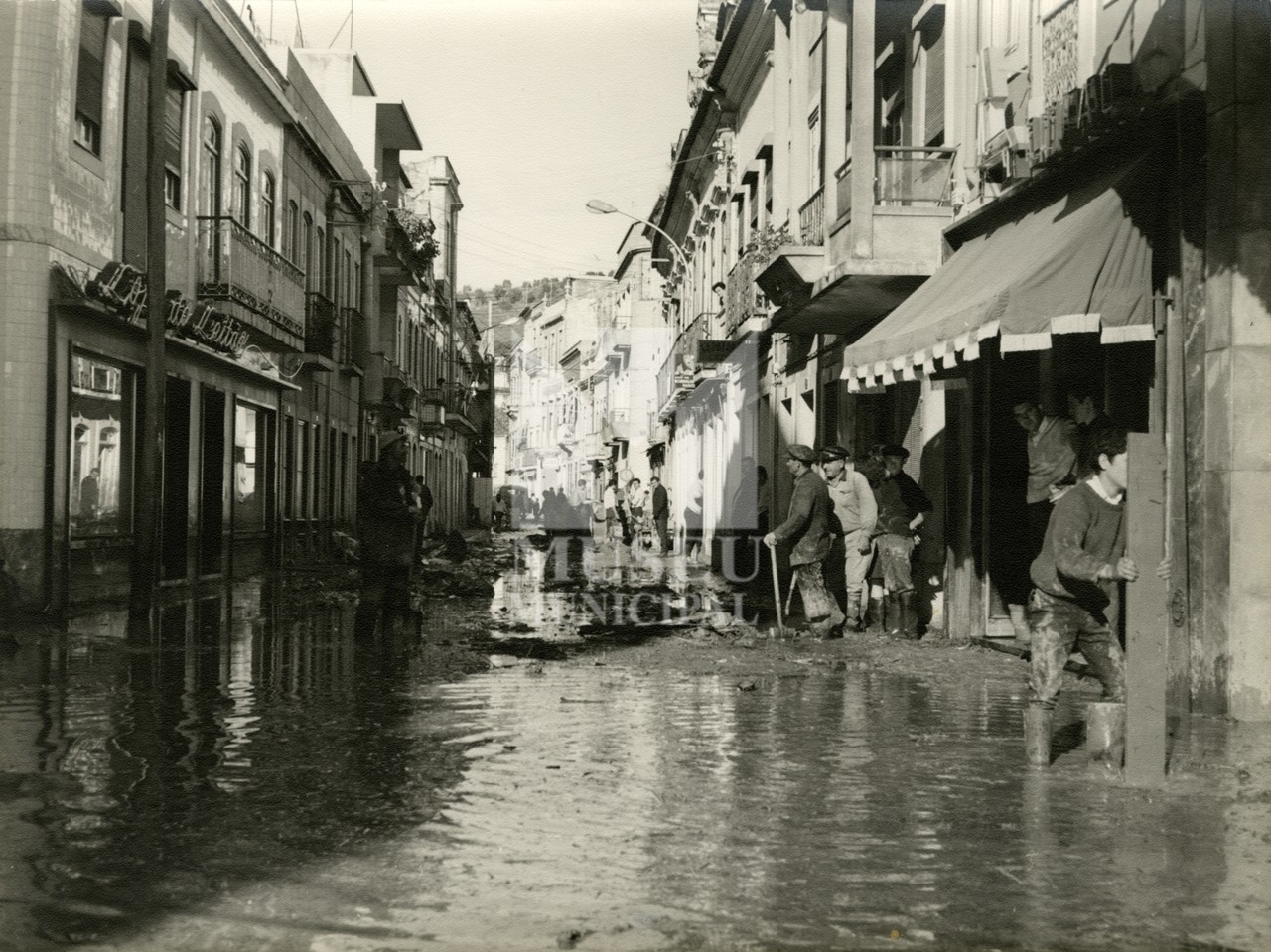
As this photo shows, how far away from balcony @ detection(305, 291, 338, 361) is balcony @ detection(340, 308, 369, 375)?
12.0 ft

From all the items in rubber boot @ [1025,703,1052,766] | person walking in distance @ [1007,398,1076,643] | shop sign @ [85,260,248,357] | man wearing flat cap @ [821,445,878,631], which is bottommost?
rubber boot @ [1025,703,1052,766]

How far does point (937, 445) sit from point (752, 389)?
41.6 ft

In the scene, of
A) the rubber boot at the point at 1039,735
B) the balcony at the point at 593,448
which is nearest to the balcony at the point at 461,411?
the balcony at the point at 593,448

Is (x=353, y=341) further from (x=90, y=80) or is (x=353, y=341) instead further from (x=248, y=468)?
(x=90, y=80)

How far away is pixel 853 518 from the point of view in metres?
13.8

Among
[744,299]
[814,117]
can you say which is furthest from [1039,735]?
[744,299]

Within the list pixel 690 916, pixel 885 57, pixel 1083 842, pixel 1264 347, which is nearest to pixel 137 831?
pixel 690 916

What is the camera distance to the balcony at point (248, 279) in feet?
64.1

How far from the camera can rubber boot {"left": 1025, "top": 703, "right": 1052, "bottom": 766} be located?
682 cm

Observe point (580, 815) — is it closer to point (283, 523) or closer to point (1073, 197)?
point (1073, 197)

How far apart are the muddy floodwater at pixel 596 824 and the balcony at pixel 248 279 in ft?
36.0

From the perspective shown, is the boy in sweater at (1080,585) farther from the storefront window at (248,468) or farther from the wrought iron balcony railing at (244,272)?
the storefront window at (248,468)

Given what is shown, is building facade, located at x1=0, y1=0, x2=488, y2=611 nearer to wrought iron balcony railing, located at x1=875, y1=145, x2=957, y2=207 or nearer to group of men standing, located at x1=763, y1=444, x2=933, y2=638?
group of men standing, located at x1=763, y1=444, x2=933, y2=638

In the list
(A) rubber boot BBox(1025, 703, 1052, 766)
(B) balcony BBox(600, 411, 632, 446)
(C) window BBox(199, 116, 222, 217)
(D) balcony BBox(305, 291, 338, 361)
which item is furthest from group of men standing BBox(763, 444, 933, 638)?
(B) balcony BBox(600, 411, 632, 446)
